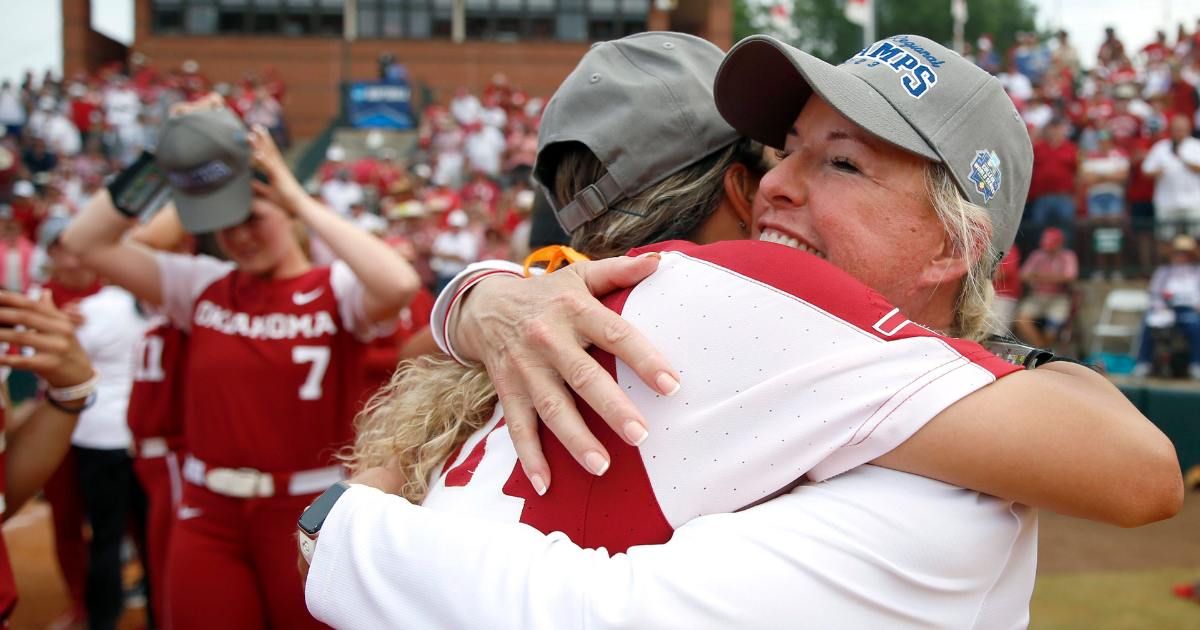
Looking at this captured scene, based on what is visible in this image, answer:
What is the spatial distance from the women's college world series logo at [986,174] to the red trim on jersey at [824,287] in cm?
38

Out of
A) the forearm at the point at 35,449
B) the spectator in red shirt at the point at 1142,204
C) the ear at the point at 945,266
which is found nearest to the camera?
the ear at the point at 945,266

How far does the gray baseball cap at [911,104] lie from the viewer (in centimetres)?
121

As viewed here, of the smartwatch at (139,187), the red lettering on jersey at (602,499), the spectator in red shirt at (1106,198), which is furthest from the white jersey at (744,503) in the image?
the spectator in red shirt at (1106,198)

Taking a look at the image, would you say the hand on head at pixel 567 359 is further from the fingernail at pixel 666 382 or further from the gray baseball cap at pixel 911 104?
the gray baseball cap at pixel 911 104

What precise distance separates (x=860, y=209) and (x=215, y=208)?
2537 mm

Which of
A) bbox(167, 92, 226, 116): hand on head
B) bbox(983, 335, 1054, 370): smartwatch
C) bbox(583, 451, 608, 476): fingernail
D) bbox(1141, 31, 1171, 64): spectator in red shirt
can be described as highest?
bbox(1141, 31, 1171, 64): spectator in red shirt

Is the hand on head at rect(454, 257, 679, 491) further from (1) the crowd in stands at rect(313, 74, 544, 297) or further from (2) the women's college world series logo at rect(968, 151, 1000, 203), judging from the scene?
(1) the crowd in stands at rect(313, 74, 544, 297)

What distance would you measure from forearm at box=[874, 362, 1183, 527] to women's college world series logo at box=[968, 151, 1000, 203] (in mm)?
407

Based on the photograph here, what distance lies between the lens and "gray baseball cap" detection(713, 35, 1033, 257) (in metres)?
1.21

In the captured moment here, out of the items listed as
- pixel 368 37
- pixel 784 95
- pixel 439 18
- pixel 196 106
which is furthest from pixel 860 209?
pixel 368 37

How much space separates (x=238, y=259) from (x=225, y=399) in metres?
0.56

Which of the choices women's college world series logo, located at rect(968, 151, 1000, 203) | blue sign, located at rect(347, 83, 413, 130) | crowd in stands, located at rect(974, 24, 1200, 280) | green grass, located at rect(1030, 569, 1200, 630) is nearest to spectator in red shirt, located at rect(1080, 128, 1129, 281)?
crowd in stands, located at rect(974, 24, 1200, 280)

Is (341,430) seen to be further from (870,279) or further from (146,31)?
Answer: (146,31)

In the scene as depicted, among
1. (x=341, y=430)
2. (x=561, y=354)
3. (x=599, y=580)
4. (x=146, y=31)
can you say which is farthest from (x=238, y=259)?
(x=146, y=31)
